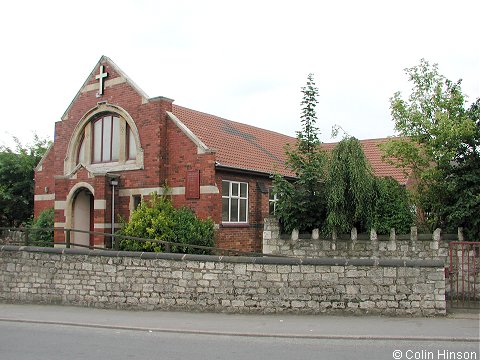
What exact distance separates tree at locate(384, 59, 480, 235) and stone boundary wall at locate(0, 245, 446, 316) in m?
3.28

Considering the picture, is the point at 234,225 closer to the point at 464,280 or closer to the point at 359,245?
the point at 359,245

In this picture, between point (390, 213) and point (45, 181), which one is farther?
point (45, 181)

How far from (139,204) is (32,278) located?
15.9 feet

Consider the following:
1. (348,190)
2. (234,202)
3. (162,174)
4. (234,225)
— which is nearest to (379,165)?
(234,202)

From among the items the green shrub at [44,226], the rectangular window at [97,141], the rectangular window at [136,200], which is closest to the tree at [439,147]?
the rectangular window at [136,200]

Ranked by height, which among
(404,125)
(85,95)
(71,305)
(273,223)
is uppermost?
(85,95)

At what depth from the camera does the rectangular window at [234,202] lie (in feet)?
62.3

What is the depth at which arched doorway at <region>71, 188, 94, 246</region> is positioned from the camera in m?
19.5

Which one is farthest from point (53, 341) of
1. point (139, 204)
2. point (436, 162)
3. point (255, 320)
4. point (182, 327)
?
point (436, 162)

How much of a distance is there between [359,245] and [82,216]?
11.2 meters

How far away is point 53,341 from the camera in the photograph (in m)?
9.31

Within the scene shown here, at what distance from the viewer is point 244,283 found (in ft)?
39.2

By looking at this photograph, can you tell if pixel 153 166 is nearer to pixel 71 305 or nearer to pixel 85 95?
pixel 85 95

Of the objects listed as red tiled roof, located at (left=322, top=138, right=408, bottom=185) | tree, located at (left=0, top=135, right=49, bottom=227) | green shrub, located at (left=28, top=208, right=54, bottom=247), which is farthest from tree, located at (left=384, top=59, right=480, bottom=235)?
tree, located at (left=0, top=135, right=49, bottom=227)
